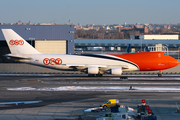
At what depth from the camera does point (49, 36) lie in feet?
189

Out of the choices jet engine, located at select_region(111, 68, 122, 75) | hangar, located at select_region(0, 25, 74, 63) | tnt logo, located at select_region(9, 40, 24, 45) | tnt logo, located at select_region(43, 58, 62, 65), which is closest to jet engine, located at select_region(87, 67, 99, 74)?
jet engine, located at select_region(111, 68, 122, 75)

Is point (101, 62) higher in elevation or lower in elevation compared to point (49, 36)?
lower

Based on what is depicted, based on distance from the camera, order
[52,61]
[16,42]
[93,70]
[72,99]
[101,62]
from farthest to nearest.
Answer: [16,42]
[52,61]
[101,62]
[93,70]
[72,99]

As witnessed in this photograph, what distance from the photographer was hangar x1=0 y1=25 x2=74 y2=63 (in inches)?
2216

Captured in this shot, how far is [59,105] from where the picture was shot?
22.4 meters

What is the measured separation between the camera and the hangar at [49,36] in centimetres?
5628

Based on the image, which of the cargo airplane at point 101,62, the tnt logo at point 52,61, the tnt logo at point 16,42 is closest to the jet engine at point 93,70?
the cargo airplane at point 101,62

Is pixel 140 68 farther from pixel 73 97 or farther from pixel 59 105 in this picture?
pixel 59 105

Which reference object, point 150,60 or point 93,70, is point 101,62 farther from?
point 150,60

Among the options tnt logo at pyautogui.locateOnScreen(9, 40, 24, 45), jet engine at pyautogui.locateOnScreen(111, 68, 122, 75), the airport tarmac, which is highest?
tnt logo at pyautogui.locateOnScreen(9, 40, 24, 45)

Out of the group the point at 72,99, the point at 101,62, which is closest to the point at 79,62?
the point at 101,62

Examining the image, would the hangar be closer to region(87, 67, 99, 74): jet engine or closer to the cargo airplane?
the cargo airplane

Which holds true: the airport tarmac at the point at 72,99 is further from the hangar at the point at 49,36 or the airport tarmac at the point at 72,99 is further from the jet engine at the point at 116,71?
the hangar at the point at 49,36

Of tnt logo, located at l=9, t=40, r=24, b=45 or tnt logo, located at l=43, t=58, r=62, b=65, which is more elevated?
tnt logo, located at l=9, t=40, r=24, b=45
